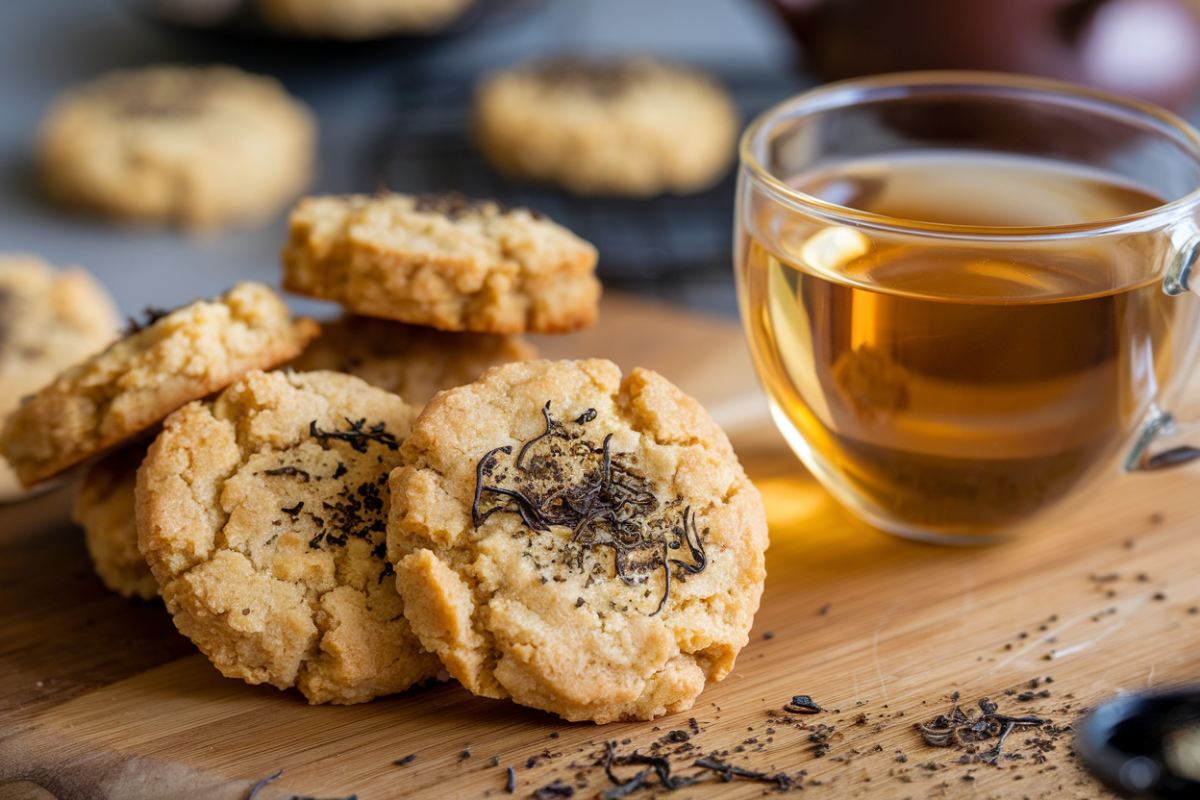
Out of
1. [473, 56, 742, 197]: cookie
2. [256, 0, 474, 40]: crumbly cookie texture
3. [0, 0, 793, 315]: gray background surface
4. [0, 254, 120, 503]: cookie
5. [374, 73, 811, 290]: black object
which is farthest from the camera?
[256, 0, 474, 40]: crumbly cookie texture

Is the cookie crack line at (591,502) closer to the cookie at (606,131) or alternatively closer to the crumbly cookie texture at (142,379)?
the crumbly cookie texture at (142,379)

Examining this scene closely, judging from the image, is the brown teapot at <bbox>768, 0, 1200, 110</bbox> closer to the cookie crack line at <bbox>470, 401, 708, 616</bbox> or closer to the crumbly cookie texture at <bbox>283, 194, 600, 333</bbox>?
the crumbly cookie texture at <bbox>283, 194, 600, 333</bbox>

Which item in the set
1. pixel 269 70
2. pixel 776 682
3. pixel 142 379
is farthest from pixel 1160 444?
pixel 269 70

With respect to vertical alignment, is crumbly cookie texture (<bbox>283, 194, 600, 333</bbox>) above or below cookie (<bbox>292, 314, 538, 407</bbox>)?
above

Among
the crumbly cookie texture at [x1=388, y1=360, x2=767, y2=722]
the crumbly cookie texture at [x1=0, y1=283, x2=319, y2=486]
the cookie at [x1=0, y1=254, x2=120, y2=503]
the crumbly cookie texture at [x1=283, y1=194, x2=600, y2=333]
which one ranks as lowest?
the cookie at [x1=0, y1=254, x2=120, y2=503]

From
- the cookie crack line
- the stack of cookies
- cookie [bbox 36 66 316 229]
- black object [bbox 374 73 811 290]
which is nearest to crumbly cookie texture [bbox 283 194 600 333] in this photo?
the stack of cookies

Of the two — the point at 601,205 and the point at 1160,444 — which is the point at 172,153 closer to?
the point at 601,205
